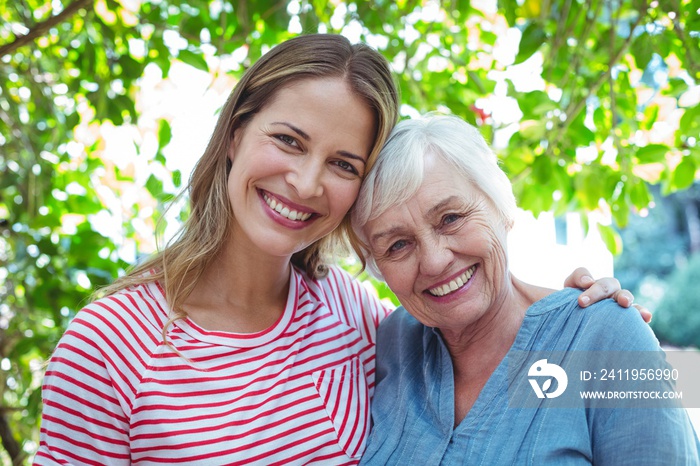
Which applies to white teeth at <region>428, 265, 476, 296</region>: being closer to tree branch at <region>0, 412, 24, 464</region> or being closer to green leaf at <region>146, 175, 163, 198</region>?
green leaf at <region>146, 175, 163, 198</region>

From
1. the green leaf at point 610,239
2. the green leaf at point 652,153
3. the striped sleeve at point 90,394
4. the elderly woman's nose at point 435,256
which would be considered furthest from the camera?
the green leaf at point 610,239

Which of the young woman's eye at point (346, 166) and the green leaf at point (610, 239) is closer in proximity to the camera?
the young woman's eye at point (346, 166)

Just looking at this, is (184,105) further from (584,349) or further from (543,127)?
(584,349)

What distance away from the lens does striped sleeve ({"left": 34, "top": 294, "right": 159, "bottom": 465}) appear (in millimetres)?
1480

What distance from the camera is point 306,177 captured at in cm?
167

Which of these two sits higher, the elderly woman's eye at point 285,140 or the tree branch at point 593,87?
the tree branch at point 593,87

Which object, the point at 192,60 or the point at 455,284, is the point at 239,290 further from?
the point at 192,60

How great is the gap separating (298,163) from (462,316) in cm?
55

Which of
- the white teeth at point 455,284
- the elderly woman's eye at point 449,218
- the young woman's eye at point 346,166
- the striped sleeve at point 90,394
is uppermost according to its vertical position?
the young woman's eye at point 346,166

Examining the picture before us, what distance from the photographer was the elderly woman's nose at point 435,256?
5.35ft

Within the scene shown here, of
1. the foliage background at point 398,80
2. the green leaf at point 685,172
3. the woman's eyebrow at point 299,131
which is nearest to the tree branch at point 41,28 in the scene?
the foliage background at point 398,80

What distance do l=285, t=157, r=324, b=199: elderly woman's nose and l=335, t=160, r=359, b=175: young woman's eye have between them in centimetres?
6

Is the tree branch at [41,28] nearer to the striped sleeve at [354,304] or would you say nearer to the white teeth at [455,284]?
the striped sleeve at [354,304]

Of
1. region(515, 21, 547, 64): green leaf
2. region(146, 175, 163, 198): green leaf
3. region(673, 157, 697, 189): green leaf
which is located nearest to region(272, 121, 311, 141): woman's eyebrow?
region(515, 21, 547, 64): green leaf
